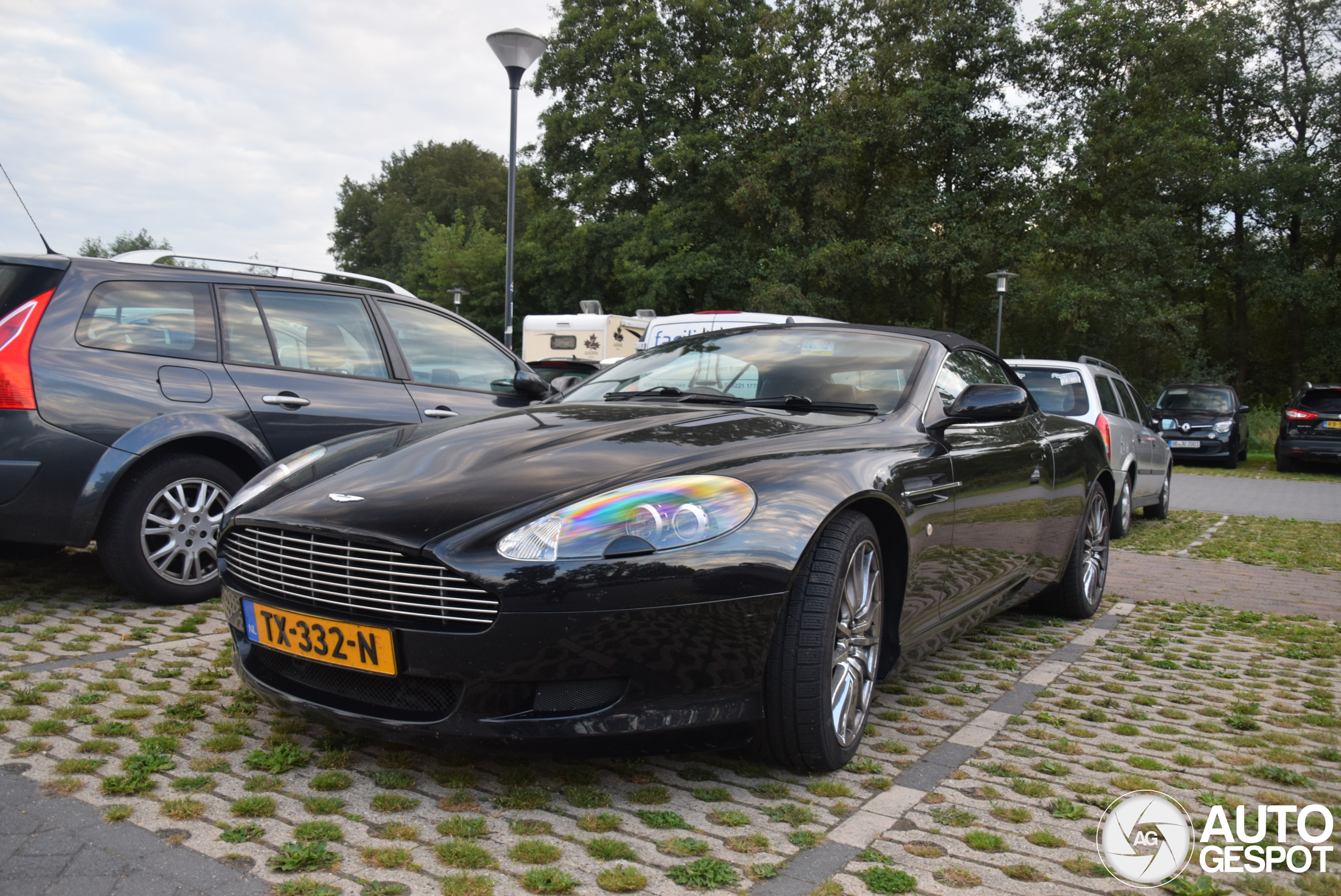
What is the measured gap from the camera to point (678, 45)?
113 feet

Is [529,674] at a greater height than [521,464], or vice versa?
[521,464]

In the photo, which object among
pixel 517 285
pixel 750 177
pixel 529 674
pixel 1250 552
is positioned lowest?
pixel 1250 552

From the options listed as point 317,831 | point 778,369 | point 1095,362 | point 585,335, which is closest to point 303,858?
point 317,831

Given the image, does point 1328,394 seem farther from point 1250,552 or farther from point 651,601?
point 651,601

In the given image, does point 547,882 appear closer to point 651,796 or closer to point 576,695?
point 576,695

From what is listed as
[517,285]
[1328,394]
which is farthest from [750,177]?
[1328,394]

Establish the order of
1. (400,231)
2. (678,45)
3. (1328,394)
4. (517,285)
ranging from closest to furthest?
1. (1328,394)
2. (678,45)
3. (517,285)
4. (400,231)

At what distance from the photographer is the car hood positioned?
268 centimetres

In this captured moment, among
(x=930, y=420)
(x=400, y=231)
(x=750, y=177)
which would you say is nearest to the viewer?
(x=930, y=420)

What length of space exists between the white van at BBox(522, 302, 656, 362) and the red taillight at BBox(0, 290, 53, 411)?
13.3 metres

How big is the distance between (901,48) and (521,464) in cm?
3141

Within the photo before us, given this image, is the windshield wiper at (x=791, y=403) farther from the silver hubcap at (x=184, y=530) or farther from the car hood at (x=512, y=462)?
the silver hubcap at (x=184, y=530)

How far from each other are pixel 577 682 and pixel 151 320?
11.2 ft

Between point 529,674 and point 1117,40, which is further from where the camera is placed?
point 1117,40
